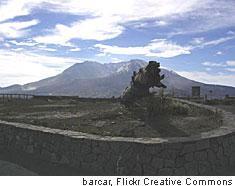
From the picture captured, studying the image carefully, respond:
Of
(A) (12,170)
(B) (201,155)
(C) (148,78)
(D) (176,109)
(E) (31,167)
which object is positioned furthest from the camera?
(D) (176,109)

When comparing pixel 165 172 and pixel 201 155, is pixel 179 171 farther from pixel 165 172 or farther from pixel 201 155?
pixel 201 155

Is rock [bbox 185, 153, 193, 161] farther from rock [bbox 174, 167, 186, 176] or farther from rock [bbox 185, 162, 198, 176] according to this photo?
rock [bbox 174, 167, 186, 176]

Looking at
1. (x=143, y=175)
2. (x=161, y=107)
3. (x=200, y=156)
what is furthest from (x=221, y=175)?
(x=161, y=107)

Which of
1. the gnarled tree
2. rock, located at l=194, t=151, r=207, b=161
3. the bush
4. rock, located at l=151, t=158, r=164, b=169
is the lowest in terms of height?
rock, located at l=151, t=158, r=164, b=169

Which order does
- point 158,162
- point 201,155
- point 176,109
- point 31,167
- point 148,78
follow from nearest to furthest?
point 158,162 → point 201,155 → point 31,167 → point 148,78 → point 176,109

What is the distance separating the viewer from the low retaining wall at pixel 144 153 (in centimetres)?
408

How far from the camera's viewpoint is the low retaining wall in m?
4.08

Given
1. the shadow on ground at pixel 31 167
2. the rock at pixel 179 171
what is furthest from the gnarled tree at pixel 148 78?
the shadow on ground at pixel 31 167

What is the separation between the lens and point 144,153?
4.11 metres

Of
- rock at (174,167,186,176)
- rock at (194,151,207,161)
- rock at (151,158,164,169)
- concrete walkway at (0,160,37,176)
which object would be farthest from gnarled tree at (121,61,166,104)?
concrete walkway at (0,160,37,176)

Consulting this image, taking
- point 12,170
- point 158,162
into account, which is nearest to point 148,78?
point 158,162

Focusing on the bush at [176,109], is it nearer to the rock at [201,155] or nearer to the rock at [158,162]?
the rock at [201,155]

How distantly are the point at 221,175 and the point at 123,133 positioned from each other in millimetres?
2426

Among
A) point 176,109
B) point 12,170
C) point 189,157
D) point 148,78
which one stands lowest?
point 12,170
